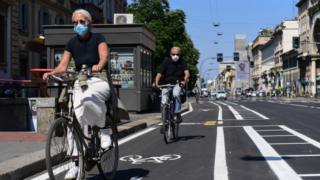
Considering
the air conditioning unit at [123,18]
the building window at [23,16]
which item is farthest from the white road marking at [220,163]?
the building window at [23,16]

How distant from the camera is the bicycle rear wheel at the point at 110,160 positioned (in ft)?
25.3

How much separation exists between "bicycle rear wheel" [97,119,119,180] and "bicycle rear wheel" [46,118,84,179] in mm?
535

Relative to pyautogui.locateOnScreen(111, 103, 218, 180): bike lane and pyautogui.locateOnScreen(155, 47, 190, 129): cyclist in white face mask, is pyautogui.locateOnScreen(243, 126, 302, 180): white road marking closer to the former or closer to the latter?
Answer: pyautogui.locateOnScreen(111, 103, 218, 180): bike lane

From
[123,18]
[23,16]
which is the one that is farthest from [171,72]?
[23,16]

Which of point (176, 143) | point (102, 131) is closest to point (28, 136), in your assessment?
point (176, 143)

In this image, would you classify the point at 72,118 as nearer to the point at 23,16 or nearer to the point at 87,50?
the point at 87,50

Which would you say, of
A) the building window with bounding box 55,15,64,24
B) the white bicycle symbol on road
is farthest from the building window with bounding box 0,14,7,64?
the white bicycle symbol on road

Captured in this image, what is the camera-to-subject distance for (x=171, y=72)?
13.1m

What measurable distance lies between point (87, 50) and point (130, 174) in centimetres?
194

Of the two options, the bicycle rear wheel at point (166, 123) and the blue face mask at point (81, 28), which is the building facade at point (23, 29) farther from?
the blue face mask at point (81, 28)

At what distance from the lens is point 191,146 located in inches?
477

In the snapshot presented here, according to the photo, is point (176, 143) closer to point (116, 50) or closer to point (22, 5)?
point (116, 50)

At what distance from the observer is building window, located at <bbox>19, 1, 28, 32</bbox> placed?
129 feet

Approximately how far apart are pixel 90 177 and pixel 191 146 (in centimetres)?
426
